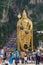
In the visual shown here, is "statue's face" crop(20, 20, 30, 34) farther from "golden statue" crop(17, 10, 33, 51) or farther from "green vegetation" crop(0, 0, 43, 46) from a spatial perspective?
→ "green vegetation" crop(0, 0, 43, 46)

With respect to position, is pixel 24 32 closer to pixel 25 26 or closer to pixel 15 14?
pixel 25 26

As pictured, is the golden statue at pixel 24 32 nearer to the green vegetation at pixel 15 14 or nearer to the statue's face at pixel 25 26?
the statue's face at pixel 25 26

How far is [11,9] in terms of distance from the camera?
3153 centimetres

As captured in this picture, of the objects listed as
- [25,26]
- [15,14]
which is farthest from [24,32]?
[15,14]

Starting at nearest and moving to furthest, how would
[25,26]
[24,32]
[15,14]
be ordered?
[25,26] → [24,32] → [15,14]

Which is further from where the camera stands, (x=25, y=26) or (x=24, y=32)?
(x=24, y=32)

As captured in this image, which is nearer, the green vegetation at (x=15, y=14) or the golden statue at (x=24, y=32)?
the golden statue at (x=24, y=32)

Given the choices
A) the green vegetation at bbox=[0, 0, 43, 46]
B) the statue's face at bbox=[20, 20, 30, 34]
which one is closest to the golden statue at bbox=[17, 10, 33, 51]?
the statue's face at bbox=[20, 20, 30, 34]

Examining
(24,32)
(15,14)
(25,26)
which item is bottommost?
(24,32)

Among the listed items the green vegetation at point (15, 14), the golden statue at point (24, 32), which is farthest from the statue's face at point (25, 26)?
the green vegetation at point (15, 14)

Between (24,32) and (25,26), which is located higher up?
(25,26)

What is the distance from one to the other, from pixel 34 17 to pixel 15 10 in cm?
313

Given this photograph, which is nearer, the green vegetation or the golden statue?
the golden statue

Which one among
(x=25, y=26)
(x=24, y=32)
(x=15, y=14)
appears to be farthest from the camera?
(x=15, y=14)
